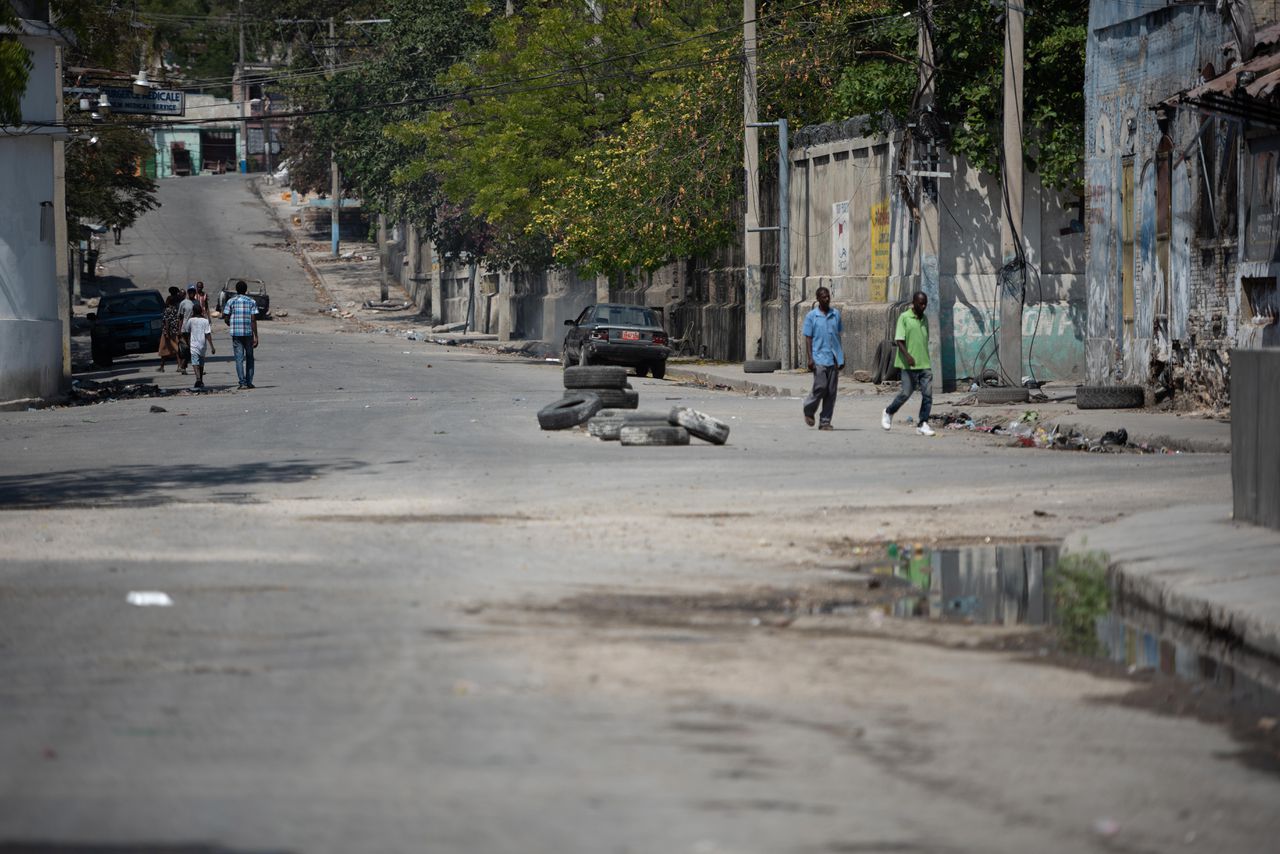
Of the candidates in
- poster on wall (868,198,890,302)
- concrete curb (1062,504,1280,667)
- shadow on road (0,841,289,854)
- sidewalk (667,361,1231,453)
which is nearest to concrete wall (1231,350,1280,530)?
concrete curb (1062,504,1280,667)

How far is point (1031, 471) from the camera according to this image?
1773 cm

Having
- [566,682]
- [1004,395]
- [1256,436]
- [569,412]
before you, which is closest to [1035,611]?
[1256,436]

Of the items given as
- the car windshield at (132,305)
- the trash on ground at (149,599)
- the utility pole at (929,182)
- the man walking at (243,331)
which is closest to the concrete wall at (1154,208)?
the utility pole at (929,182)

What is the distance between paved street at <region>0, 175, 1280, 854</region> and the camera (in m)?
5.56

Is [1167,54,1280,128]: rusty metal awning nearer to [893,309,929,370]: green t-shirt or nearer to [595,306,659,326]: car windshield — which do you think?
[893,309,929,370]: green t-shirt

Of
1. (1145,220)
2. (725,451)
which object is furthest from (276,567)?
(1145,220)

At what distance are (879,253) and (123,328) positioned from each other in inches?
790

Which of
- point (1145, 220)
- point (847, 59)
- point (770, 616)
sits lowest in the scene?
point (770, 616)

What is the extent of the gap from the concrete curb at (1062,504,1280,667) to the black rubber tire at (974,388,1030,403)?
1469cm

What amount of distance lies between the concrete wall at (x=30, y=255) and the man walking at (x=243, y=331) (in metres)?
2.99

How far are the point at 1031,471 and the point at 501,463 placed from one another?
5.33 meters

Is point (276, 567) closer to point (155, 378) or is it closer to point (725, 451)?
point (725, 451)

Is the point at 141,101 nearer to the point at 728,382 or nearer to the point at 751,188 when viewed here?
the point at 751,188

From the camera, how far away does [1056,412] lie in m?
25.7
